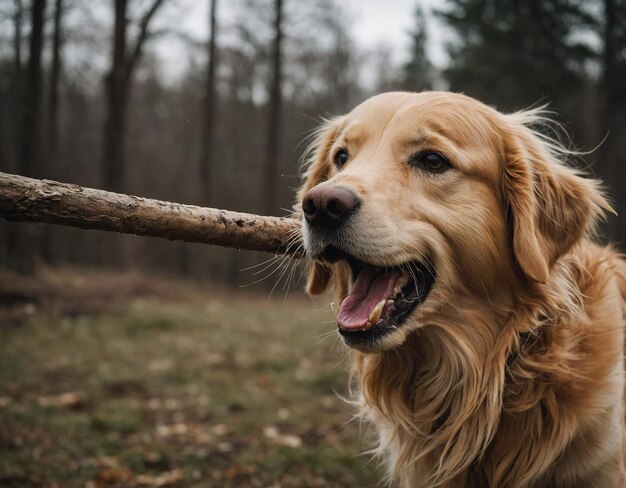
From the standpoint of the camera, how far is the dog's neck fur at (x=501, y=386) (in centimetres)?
251

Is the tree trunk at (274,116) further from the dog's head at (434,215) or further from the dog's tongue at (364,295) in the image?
the dog's tongue at (364,295)

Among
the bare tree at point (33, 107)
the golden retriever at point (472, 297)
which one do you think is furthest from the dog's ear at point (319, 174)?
the bare tree at point (33, 107)

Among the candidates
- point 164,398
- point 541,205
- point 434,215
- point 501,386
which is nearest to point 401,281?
point 434,215

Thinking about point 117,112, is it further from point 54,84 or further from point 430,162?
point 430,162

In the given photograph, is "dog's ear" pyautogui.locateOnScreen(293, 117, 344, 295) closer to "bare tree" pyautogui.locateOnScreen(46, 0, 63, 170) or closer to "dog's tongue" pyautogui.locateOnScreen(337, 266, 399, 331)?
"dog's tongue" pyautogui.locateOnScreen(337, 266, 399, 331)

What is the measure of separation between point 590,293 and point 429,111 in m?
1.30

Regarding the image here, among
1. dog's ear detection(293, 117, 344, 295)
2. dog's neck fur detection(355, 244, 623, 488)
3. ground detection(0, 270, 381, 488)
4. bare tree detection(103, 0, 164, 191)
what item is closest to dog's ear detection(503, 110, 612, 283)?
dog's neck fur detection(355, 244, 623, 488)

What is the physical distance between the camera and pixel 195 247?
2956 centimetres

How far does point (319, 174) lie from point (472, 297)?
1311mm

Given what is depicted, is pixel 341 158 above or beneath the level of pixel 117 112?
beneath

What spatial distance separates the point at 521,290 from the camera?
2.70 m

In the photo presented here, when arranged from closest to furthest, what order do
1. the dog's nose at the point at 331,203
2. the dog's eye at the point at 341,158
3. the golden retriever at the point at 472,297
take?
1. the dog's nose at the point at 331,203
2. the golden retriever at the point at 472,297
3. the dog's eye at the point at 341,158

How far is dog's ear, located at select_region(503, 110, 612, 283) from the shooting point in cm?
259

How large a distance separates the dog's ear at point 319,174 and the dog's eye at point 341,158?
0.11 meters
